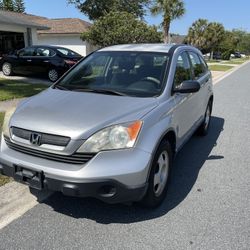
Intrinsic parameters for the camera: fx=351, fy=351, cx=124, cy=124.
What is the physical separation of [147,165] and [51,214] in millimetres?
1213

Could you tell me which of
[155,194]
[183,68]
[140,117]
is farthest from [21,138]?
[183,68]

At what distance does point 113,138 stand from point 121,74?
1531 mm

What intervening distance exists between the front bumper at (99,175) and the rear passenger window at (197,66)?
2849 mm

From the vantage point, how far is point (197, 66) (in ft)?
19.9

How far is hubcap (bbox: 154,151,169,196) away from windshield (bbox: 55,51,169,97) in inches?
29.4

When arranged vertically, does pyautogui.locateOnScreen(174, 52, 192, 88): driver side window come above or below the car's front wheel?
above

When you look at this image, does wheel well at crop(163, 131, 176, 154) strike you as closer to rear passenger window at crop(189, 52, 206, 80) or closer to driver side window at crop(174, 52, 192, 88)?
driver side window at crop(174, 52, 192, 88)

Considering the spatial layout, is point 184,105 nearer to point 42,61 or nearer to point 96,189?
point 96,189

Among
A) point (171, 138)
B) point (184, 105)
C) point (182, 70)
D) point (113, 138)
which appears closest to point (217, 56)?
point (182, 70)

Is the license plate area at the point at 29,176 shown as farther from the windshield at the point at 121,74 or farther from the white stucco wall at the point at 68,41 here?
the white stucco wall at the point at 68,41

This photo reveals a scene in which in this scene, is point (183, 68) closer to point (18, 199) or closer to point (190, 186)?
point (190, 186)

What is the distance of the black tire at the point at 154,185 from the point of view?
3.54m

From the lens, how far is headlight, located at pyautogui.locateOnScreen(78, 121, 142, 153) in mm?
3219

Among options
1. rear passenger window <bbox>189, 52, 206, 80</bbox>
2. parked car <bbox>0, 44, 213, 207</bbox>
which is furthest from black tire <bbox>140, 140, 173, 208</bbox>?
rear passenger window <bbox>189, 52, 206, 80</bbox>
